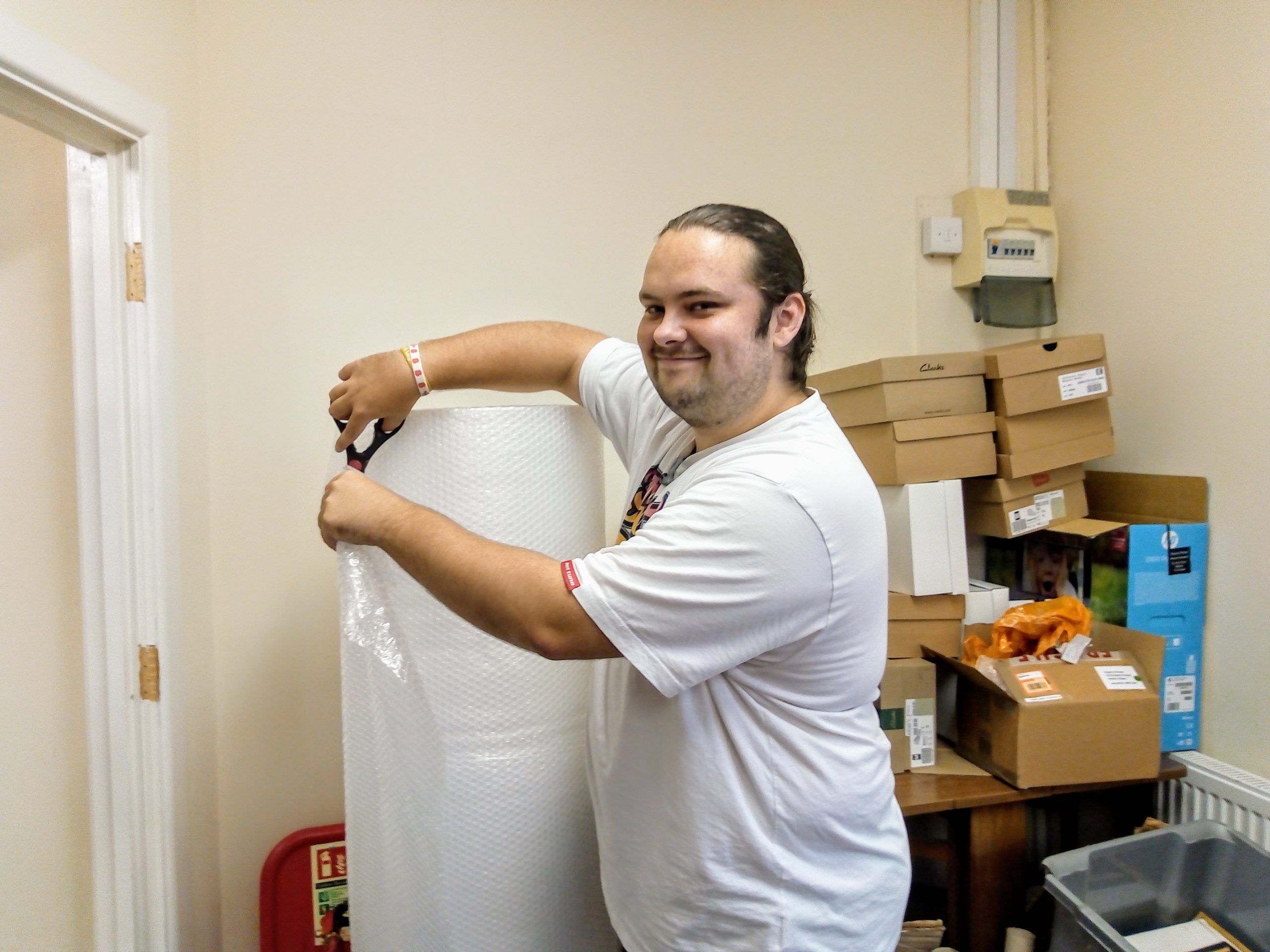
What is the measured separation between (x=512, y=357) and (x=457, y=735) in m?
0.60

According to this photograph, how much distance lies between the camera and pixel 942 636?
168 cm

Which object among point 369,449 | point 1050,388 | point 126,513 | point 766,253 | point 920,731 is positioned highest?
point 766,253

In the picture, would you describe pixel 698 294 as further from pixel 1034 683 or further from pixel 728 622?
pixel 1034 683

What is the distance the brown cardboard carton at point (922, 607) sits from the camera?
1.66m

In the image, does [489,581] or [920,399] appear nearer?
[489,581]

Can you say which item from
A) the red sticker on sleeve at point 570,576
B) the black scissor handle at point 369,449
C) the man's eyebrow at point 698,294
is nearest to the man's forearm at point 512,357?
the black scissor handle at point 369,449

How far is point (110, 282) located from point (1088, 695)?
6.19ft

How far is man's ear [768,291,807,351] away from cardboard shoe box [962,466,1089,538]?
0.86 m

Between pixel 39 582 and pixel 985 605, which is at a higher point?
pixel 39 582

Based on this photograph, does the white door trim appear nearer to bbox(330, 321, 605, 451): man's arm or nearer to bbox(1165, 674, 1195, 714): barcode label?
bbox(330, 321, 605, 451): man's arm

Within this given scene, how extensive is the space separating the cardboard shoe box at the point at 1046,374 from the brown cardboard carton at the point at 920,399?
0.04 metres

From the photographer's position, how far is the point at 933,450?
166 cm

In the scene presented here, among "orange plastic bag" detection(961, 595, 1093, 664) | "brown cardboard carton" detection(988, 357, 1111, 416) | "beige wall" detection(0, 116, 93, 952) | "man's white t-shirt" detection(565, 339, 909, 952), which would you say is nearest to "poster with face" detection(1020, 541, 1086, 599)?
"orange plastic bag" detection(961, 595, 1093, 664)

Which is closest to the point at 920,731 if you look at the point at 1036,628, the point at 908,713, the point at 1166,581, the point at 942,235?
the point at 908,713
